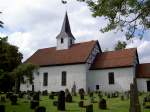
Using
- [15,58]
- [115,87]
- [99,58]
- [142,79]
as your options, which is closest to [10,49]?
[15,58]

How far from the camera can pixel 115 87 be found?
145ft

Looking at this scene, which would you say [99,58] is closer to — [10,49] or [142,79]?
[142,79]

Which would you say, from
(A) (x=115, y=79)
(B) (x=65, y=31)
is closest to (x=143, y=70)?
(A) (x=115, y=79)

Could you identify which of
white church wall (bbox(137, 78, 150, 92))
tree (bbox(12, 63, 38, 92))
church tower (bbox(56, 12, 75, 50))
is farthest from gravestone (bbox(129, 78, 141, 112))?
church tower (bbox(56, 12, 75, 50))

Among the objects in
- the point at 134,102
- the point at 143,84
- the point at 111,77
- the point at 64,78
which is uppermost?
the point at 64,78

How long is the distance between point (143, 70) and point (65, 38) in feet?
53.3

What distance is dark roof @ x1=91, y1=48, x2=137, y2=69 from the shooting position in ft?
144

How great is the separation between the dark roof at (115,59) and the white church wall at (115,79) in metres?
0.73

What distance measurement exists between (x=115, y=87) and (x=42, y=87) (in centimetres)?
1376

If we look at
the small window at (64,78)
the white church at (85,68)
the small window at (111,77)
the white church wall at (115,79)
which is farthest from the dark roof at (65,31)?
the small window at (111,77)

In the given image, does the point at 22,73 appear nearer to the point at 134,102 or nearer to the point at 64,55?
the point at 64,55

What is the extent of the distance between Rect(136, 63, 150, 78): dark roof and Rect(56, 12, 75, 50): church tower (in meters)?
14.1

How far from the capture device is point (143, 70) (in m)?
44.3

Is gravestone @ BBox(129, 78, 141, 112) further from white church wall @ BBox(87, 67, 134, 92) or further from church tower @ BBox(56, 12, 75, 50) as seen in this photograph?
church tower @ BBox(56, 12, 75, 50)
